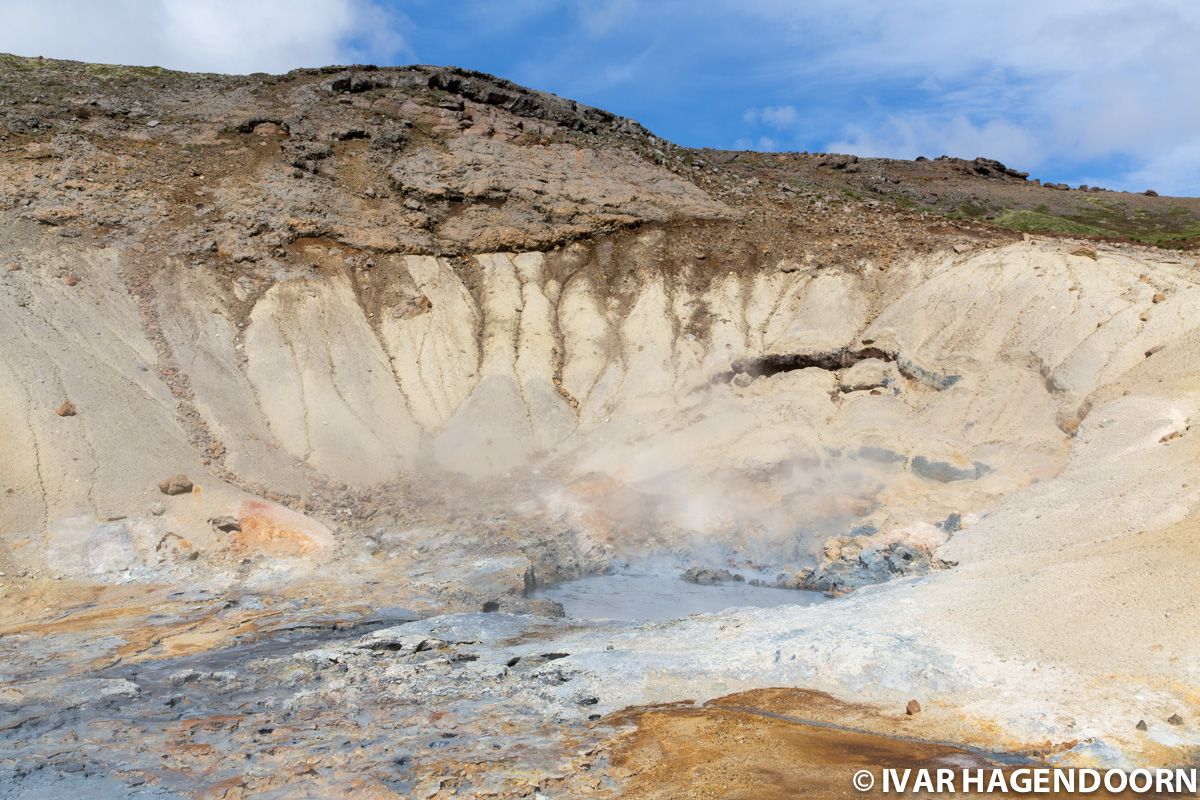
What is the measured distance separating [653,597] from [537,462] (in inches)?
228

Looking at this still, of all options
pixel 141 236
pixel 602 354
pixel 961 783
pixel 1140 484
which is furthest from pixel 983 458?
pixel 141 236

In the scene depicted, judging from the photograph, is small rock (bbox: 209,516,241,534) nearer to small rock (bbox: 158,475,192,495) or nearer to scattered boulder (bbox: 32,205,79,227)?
small rock (bbox: 158,475,192,495)

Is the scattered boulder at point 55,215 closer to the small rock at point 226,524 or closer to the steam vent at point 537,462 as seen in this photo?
the steam vent at point 537,462

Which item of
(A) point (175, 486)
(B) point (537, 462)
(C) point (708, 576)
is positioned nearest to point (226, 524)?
(A) point (175, 486)

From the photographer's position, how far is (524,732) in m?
8.88

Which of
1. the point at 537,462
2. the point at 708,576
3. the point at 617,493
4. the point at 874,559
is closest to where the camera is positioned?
the point at 874,559

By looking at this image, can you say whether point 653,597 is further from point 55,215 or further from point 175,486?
point 55,215

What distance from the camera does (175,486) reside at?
16.5 meters

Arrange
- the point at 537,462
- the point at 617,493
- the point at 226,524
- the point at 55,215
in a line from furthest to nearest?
1. the point at 55,215
2. the point at 537,462
3. the point at 617,493
4. the point at 226,524

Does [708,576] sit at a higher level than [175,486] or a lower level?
lower

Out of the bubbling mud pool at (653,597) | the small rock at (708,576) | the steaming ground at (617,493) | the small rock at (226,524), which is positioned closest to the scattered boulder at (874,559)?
the steaming ground at (617,493)

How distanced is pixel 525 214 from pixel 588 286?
10.1ft

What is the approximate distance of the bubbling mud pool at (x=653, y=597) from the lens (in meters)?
14.7

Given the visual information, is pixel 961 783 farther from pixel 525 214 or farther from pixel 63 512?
pixel 525 214
